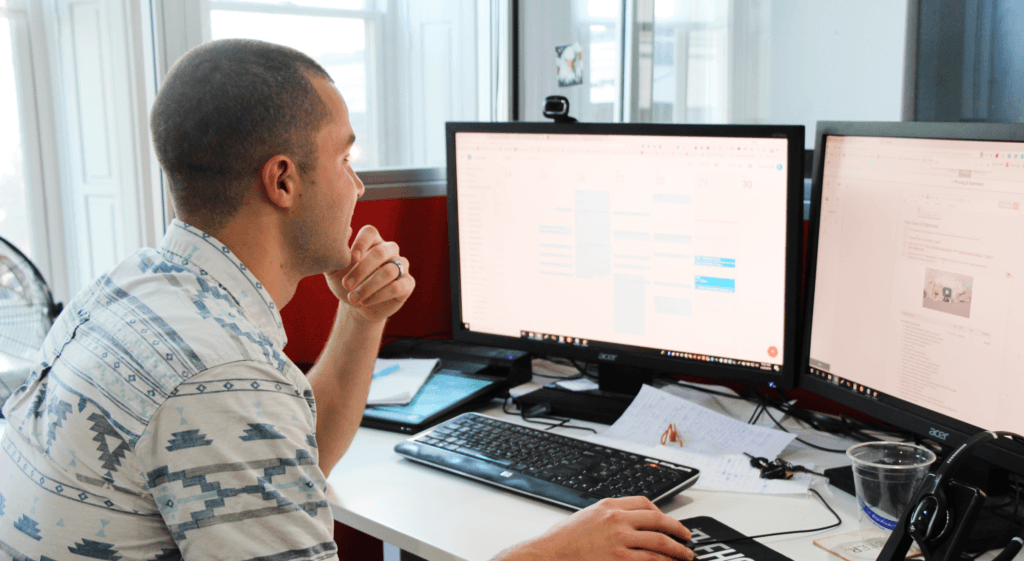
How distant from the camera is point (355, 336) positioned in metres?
1.25

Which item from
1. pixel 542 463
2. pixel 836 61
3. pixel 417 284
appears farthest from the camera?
pixel 836 61

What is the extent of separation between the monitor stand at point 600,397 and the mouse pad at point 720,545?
402mm

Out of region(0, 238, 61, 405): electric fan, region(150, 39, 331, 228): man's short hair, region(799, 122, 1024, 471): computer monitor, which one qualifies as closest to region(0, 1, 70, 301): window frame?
region(0, 238, 61, 405): electric fan

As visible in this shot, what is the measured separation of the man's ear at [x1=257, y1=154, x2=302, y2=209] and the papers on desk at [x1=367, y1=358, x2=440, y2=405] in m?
0.58

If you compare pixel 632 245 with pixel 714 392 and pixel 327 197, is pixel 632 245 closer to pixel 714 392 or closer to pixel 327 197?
pixel 714 392

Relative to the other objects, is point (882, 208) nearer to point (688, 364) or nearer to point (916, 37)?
point (688, 364)

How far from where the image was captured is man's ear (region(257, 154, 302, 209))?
2.80 feet

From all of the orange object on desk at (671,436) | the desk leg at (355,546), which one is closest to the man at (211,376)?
the orange object on desk at (671,436)

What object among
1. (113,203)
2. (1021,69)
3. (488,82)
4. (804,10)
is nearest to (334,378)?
(113,203)

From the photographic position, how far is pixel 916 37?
65.8 inches

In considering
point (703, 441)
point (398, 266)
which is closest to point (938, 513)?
point (703, 441)

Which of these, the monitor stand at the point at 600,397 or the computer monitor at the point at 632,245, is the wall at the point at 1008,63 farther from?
the monitor stand at the point at 600,397

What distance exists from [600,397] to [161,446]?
0.88 meters

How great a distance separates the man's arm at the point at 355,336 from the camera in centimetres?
119
